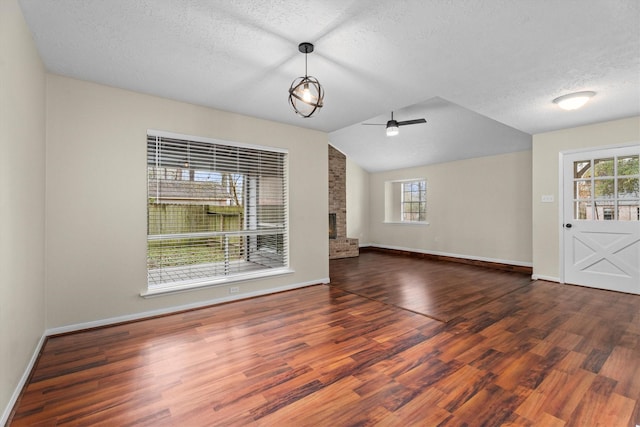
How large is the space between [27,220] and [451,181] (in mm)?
7050

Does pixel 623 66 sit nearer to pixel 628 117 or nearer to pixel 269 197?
pixel 628 117

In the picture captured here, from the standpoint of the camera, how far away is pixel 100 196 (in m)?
3.01

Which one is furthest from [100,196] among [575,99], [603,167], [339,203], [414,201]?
[414,201]

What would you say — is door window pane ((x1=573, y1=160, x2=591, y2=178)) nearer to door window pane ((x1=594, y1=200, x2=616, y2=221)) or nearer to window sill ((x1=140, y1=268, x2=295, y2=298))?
door window pane ((x1=594, y1=200, x2=616, y2=221))

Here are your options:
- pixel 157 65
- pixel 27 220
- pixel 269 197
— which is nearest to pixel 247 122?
pixel 269 197

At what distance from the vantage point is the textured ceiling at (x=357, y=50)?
1947mm

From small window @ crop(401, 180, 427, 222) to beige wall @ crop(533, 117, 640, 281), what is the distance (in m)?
2.85

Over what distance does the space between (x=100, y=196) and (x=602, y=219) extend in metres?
6.47

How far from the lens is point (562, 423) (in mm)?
1636

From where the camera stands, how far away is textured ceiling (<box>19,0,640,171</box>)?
1947 millimetres

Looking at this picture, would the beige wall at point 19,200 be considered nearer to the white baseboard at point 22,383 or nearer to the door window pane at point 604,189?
the white baseboard at point 22,383

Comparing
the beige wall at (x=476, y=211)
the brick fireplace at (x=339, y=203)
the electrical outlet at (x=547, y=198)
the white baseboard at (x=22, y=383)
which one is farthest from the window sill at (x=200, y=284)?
the beige wall at (x=476, y=211)

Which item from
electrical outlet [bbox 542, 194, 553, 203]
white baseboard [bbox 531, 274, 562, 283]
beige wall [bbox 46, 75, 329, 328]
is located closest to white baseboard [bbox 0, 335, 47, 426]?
beige wall [bbox 46, 75, 329, 328]

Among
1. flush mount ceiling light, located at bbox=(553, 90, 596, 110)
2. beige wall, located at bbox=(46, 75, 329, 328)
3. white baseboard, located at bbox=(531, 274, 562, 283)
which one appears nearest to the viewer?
beige wall, located at bbox=(46, 75, 329, 328)
